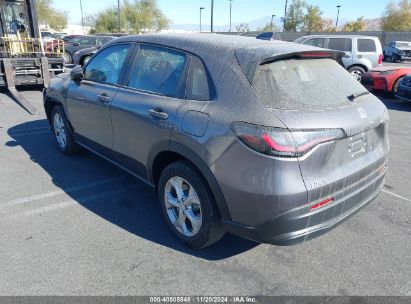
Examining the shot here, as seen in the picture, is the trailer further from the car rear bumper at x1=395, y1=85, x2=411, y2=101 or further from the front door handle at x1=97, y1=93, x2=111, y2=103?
the car rear bumper at x1=395, y1=85, x2=411, y2=101

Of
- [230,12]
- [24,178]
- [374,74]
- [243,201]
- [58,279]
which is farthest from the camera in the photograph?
[230,12]

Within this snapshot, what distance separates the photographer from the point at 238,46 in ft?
8.45

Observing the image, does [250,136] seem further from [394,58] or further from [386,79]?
[394,58]

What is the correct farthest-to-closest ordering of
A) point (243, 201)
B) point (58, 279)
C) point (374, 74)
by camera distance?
point (374, 74)
point (58, 279)
point (243, 201)

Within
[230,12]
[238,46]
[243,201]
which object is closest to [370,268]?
[243,201]

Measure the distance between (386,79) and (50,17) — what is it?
69.6m

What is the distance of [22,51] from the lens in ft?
34.7

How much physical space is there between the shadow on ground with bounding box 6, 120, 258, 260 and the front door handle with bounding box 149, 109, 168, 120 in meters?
1.08

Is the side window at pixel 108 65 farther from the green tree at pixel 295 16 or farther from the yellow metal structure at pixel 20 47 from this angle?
the green tree at pixel 295 16

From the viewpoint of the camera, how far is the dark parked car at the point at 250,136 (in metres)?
2.17

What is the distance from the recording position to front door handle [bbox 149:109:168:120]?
276cm

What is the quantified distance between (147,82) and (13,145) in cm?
344

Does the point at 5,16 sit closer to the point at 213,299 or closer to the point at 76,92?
the point at 76,92

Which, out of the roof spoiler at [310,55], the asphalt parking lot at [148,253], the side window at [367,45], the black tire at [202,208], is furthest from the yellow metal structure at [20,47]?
the side window at [367,45]
